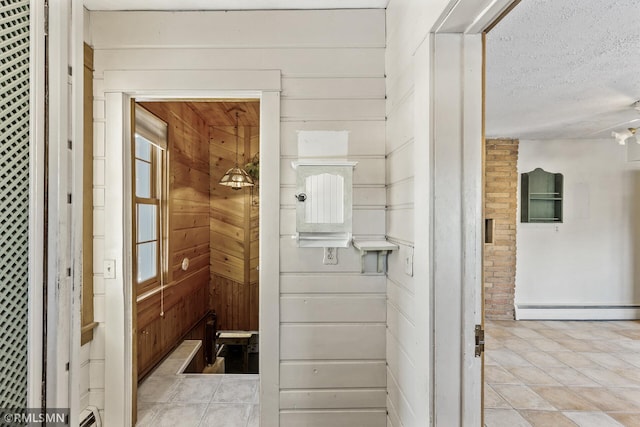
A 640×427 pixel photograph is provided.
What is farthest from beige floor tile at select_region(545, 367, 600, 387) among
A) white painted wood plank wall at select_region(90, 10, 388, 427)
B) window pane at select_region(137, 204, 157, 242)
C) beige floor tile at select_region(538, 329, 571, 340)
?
window pane at select_region(137, 204, 157, 242)

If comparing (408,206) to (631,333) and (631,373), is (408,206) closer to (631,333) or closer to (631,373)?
(631,373)

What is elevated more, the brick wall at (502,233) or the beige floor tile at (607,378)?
the brick wall at (502,233)

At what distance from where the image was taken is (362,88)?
5.77ft

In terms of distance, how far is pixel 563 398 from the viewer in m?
2.58

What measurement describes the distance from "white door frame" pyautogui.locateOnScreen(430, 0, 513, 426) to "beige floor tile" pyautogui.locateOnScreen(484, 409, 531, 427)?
1.55 metres

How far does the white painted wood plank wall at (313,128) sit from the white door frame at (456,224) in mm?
650

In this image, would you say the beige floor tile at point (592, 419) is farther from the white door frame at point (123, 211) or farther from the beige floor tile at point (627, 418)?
the white door frame at point (123, 211)

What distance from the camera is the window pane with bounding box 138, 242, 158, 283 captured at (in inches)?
98.0

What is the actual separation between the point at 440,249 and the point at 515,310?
14.4 ft

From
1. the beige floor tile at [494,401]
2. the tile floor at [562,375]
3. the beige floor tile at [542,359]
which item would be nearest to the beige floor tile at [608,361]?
the tile floor at [562,375]

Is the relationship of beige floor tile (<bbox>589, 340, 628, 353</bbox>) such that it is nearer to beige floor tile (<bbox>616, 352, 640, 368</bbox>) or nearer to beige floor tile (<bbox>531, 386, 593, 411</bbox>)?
beige floor tile (<bbox>616, 352, 640, 368</bbox>)

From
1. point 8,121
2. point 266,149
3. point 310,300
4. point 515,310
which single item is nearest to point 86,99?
point 266,149

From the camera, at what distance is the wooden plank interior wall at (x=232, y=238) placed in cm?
396

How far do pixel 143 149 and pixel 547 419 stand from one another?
3.66 metres
